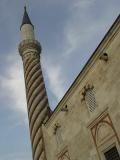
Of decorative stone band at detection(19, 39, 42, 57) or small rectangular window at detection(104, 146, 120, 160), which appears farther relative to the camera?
decorative stone band at detection(19, 39, 42, 57)

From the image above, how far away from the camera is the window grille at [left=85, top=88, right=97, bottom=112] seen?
9.45 m

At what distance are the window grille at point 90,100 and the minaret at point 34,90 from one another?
508 centimetres

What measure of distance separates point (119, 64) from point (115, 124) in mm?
1819

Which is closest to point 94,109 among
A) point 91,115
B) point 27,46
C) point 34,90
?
point 91,115

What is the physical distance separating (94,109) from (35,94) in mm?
7225

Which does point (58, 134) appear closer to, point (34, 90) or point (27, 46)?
point (34, 90)

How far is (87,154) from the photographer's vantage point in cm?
930

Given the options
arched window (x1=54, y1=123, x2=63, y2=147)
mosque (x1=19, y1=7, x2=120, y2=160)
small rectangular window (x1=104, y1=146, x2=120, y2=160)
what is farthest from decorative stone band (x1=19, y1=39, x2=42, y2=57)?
small rectangular window (x1=104, y1=146, x2=120, y2=160)

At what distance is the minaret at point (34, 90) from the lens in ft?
47.5

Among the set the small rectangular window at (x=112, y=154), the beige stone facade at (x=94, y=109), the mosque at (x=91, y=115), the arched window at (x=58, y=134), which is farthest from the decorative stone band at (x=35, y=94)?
the small rectangular window at (x=112, y=154)

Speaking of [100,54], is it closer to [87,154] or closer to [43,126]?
[87,154]

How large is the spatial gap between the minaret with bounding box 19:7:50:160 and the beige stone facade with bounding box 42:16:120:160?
2.92 m

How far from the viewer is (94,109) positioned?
9.34m

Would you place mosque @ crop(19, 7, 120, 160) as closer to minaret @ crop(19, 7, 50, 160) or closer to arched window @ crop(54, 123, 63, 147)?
A: arched window @ crop(54, 123, 63, 147)
